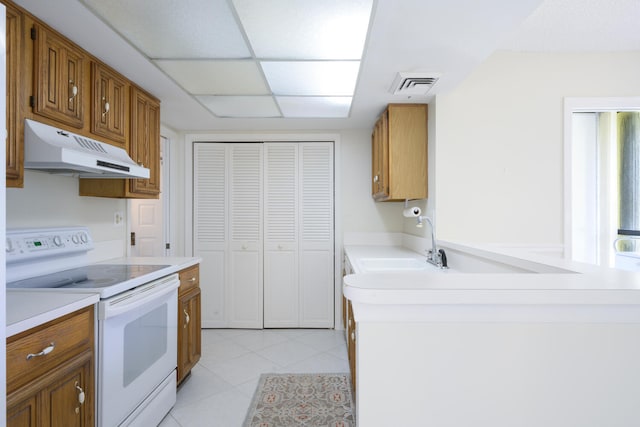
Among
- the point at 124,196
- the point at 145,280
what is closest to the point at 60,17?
the point at 124,196

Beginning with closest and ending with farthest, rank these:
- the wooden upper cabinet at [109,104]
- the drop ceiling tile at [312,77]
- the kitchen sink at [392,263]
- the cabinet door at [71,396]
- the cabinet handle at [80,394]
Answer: the cabinet door at [71,396], the cabinet handle at [80,394], the wooden upper cabinet at [109,104], the drop ceiling tile at [312,77], the kitchen sink at [392,263]

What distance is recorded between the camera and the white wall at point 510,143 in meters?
2.45

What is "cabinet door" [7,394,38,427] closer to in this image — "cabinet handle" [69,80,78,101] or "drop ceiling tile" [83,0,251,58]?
"cabinet handle" [69,80,78,101]

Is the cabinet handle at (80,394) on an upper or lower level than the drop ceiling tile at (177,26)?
lower

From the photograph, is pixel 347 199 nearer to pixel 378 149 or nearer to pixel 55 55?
pixel 378 149

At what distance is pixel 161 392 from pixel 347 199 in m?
2.32

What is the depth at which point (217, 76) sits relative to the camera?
83.0 inches

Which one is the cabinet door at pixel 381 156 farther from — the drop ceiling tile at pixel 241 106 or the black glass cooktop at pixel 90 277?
the black glass cooktop at pixel 90 277

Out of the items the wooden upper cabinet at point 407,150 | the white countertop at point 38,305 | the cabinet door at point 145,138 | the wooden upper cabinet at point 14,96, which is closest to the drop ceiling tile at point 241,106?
the cabinet door at point 145,138

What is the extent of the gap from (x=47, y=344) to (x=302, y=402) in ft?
4.83

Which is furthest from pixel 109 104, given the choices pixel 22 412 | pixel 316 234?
pixel 316 234

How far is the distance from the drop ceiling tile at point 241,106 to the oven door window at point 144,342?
1.56 meters

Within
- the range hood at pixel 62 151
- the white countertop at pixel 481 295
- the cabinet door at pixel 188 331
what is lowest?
the cabinet door at pixel 188 331

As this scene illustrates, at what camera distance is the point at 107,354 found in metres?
1.41
